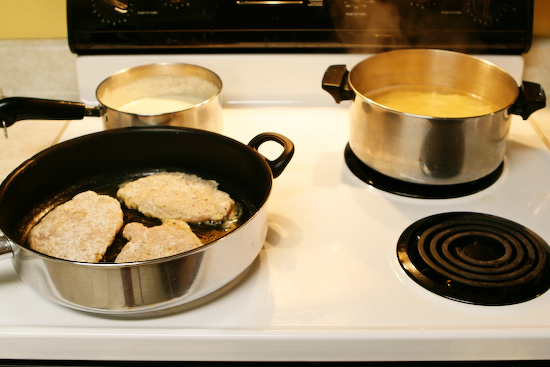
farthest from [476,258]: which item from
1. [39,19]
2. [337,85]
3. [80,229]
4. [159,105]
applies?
[39,19]

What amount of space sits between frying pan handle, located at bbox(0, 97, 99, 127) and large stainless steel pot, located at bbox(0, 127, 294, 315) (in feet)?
0.25

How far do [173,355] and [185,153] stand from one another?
0.41 m

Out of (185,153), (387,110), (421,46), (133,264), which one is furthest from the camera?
(421,46)

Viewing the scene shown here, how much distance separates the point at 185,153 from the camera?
2.97ft

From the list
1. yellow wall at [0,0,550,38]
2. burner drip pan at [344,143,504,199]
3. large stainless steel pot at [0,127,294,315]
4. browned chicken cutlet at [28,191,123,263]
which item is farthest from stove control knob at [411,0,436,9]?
browned chicken cutlet at [28,191,123,263]

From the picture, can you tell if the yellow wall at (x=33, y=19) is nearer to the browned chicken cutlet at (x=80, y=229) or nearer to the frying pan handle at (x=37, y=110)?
the frying pan handle at (x=37, y=110)

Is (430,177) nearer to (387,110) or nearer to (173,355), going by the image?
(387,110)

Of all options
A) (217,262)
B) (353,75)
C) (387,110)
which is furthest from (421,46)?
(217,262)

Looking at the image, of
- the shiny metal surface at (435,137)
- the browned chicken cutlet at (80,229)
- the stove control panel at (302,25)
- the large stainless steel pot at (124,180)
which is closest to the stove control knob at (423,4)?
the stove control panel at (302,25)

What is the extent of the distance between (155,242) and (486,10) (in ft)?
2.83

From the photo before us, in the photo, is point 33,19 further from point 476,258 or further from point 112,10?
point 476,258

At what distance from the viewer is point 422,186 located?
2.85ft

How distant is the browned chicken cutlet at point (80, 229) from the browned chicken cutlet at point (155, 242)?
0.11ft

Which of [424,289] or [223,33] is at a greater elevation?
[223,33]
